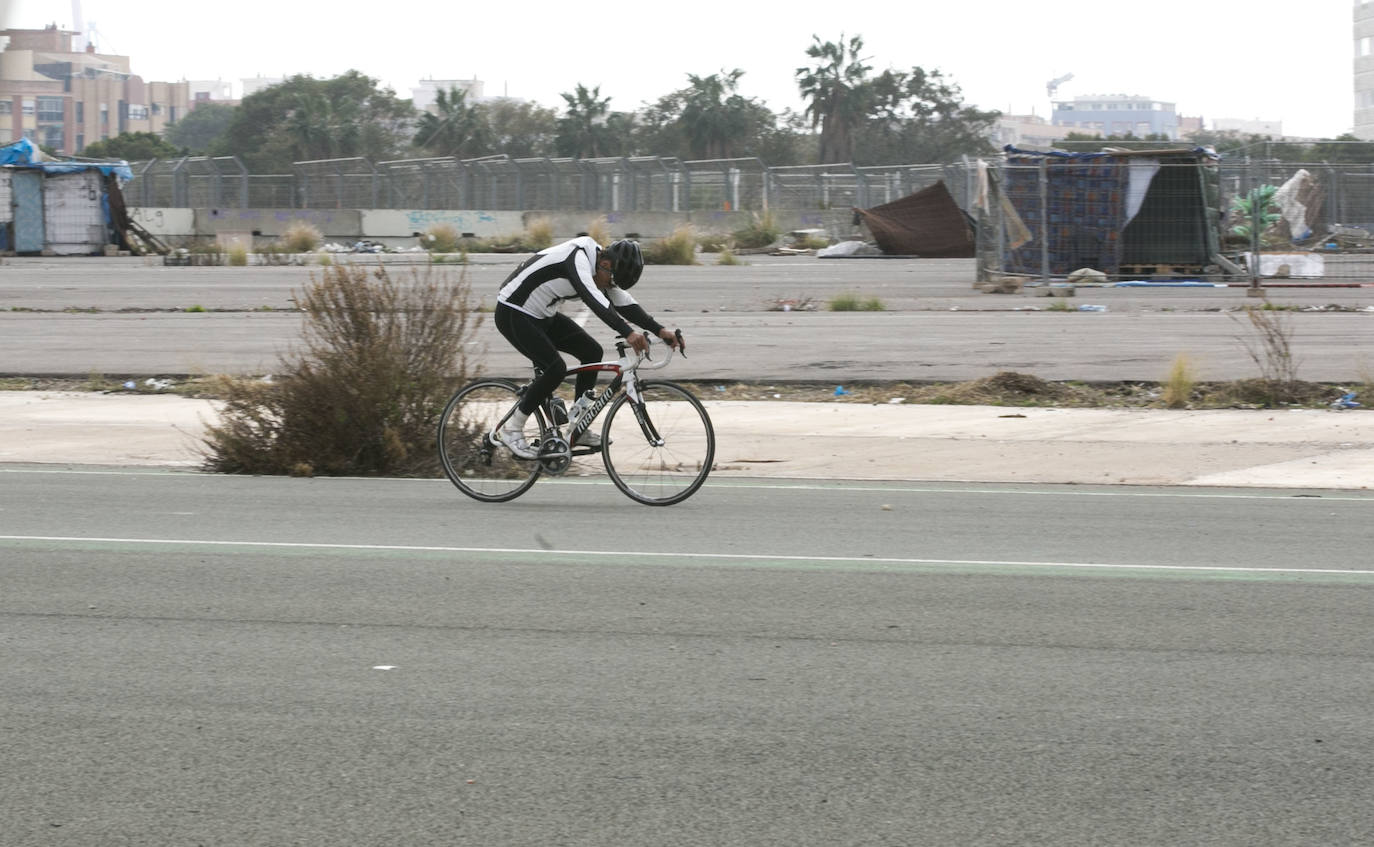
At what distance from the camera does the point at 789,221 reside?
Result: 57062 mm

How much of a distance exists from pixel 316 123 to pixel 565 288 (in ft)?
273

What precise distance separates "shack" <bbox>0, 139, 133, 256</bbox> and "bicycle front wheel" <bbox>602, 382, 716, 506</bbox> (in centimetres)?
4348

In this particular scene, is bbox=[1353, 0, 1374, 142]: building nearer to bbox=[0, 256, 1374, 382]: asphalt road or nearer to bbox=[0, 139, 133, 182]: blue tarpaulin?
bbox=[0, 139, 133, 182]: blue tarpaulin

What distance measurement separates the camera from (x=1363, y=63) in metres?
156

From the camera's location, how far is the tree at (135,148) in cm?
10494

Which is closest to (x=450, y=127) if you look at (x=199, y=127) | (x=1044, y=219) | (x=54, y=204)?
(x=54, y=204)

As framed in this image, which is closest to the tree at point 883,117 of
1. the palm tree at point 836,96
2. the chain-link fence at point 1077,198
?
the palm tree at point 836,96

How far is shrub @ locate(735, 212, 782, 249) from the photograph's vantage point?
51.4 meters

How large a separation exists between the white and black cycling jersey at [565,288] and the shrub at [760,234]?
41.4 m

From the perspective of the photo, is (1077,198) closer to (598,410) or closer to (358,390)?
(358,390)

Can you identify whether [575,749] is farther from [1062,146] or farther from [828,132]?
[828,132]

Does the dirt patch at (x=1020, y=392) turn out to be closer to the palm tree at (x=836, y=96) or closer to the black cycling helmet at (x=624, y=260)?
the black cycling helmet at (x=624, y=260)

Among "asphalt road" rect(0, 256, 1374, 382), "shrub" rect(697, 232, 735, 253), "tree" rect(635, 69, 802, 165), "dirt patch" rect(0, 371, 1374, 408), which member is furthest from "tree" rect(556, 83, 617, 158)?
"dirt patch" rect(0, 371, 1374, 408)

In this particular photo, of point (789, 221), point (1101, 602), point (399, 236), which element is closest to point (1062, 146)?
point (789, 221)
